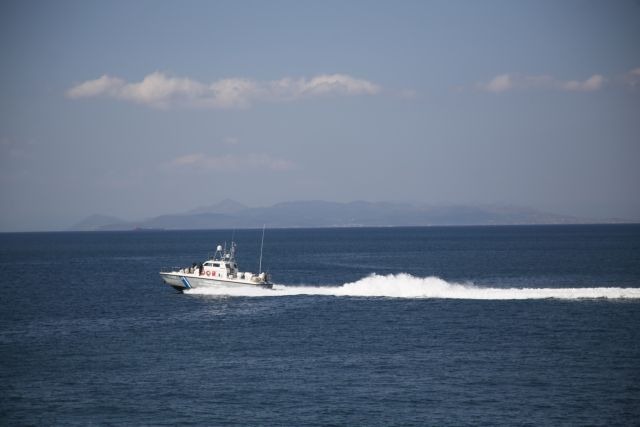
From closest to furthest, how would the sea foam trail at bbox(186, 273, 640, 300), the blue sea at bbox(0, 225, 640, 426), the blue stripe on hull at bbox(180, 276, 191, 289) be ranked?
the blue sea at bbox(0, 225, 640, 426) → the sea foam trail at bbox(186, 273, 640, 300) → the blue stripe on hull at bbox(180, 276, 191, 289)

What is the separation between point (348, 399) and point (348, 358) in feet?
34.9

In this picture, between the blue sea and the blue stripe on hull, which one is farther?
the blue stripe on hull

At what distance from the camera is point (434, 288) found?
85.9 m

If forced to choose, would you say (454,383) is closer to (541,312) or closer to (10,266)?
(541,312)

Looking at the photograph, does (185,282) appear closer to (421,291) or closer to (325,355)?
(421,291)

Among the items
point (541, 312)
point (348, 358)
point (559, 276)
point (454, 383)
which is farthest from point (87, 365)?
point (559, 276)

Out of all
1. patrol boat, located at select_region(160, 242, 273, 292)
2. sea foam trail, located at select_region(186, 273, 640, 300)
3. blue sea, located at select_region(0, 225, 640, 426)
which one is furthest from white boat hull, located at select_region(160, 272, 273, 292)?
blue sea, located at select_region(0, 225, 640, 426)

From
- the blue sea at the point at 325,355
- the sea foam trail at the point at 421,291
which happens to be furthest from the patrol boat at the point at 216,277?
the blue sea at the point at 325,355

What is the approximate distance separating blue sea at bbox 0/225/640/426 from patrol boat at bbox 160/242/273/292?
4.01 feet

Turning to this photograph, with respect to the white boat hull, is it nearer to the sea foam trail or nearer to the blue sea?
the sea foam trail

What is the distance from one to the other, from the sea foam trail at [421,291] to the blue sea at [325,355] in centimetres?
21

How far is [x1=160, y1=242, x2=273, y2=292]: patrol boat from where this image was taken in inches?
3371

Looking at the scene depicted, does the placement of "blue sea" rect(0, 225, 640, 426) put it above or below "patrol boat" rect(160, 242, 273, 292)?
below

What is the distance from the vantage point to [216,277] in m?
86.1
